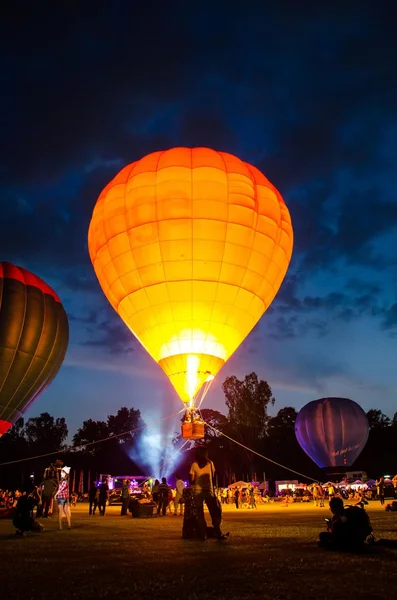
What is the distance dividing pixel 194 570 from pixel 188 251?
39.1ft

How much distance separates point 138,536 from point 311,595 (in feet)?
18.0

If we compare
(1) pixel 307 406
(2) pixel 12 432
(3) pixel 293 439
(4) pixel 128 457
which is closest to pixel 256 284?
(1) pixel 307 406

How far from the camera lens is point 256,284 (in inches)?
685

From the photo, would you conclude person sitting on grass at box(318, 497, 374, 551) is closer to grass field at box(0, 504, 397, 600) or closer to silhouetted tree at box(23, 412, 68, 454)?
grass field at box(0, 504, 397, 600)

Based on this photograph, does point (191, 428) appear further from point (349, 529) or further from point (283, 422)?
point (283, 422)

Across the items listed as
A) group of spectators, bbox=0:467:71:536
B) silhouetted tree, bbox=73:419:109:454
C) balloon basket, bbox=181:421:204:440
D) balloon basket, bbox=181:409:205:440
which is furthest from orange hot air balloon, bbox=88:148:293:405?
silhouetted tree, bbox=73:419:109:454

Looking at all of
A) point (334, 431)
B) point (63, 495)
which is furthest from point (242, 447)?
point (63, 495)

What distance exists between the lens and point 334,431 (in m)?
33.1

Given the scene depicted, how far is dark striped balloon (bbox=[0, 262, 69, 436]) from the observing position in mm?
21516

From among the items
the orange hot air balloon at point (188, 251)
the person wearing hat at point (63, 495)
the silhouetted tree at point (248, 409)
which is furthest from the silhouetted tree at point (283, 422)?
the person wearing hat at point (63, 495)

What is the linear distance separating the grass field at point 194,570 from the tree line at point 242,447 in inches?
1323

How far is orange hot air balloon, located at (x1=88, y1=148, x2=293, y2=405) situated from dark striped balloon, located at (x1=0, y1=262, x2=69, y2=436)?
5.89 m

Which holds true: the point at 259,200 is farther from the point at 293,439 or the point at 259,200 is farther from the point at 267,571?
the point at 293,439

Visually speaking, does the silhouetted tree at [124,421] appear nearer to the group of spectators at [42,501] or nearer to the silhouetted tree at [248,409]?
the silhouetted tree at [248,409]
